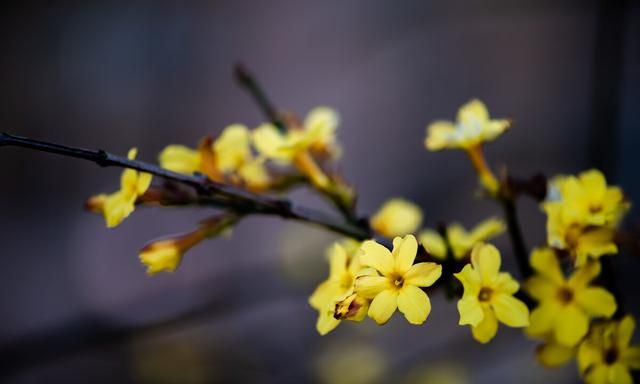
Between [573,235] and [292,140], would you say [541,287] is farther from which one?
[292,140]

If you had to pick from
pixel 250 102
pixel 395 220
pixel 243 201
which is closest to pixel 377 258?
pixel 243 201

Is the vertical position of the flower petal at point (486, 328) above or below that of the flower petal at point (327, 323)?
below

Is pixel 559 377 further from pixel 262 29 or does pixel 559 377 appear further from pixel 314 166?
pixel 262 29

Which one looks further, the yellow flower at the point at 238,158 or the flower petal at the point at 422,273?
the yellow flower at the point at 238,158

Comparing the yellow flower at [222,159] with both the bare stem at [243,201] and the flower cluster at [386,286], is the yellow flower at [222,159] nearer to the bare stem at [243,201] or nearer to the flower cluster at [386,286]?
the bare stem at [243,201]

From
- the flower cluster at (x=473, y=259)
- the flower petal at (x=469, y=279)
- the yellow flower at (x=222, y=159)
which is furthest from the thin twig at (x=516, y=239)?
the yellow flower at (x=222, y=159)

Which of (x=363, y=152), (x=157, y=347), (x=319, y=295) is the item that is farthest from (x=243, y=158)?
(x=363, y=152)

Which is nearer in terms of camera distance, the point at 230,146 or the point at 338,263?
the point at 338,263
